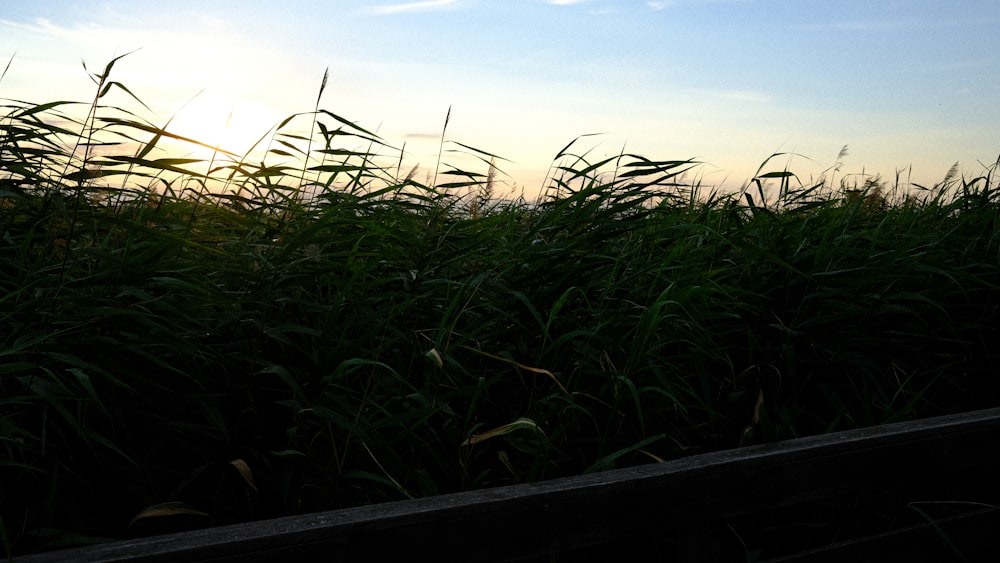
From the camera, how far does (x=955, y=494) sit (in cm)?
300

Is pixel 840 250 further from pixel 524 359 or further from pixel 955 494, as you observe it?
pixel 524 359

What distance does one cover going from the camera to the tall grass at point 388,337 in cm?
201

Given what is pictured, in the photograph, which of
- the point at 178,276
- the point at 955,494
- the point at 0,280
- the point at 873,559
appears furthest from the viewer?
the point at 955,494

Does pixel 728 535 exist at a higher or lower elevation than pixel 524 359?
lower

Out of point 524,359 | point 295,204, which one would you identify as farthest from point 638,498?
point 295,204

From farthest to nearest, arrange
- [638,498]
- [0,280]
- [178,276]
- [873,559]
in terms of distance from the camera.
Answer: [873,559], [178,276], [0,280], [638,498]

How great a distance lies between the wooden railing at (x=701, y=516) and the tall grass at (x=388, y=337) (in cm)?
26

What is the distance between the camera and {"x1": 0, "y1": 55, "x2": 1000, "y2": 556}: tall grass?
2.01m

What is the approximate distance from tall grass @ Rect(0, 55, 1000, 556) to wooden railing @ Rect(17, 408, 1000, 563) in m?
0.26

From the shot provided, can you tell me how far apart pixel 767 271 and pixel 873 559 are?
3.57ft

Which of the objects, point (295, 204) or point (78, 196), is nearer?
point (78, 196)

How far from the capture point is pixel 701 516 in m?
2.05

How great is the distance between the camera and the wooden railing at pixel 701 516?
1564mm

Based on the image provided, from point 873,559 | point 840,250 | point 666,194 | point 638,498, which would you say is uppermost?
point 666,194
